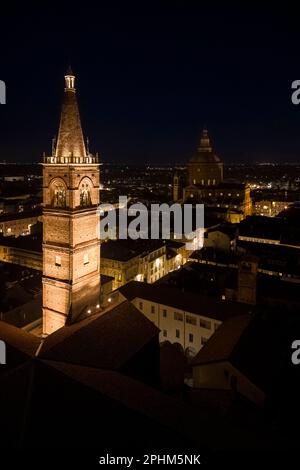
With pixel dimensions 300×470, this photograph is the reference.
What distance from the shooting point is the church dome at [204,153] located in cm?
9444

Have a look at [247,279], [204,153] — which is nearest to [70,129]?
[247,279]

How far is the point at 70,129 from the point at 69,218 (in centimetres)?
538

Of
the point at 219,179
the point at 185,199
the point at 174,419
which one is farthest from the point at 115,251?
the point at 219,179

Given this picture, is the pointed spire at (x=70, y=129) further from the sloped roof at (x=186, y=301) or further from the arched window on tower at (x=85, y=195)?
the sloped roof at (x=186, y=301)

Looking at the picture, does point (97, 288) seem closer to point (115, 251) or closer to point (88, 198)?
point (88, 198)

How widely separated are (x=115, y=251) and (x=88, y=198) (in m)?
23.4

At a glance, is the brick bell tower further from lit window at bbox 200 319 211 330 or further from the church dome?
the church dome

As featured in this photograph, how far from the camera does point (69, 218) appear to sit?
2283 cm

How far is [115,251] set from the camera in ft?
155

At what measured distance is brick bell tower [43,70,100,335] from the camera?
22906 millimetres
